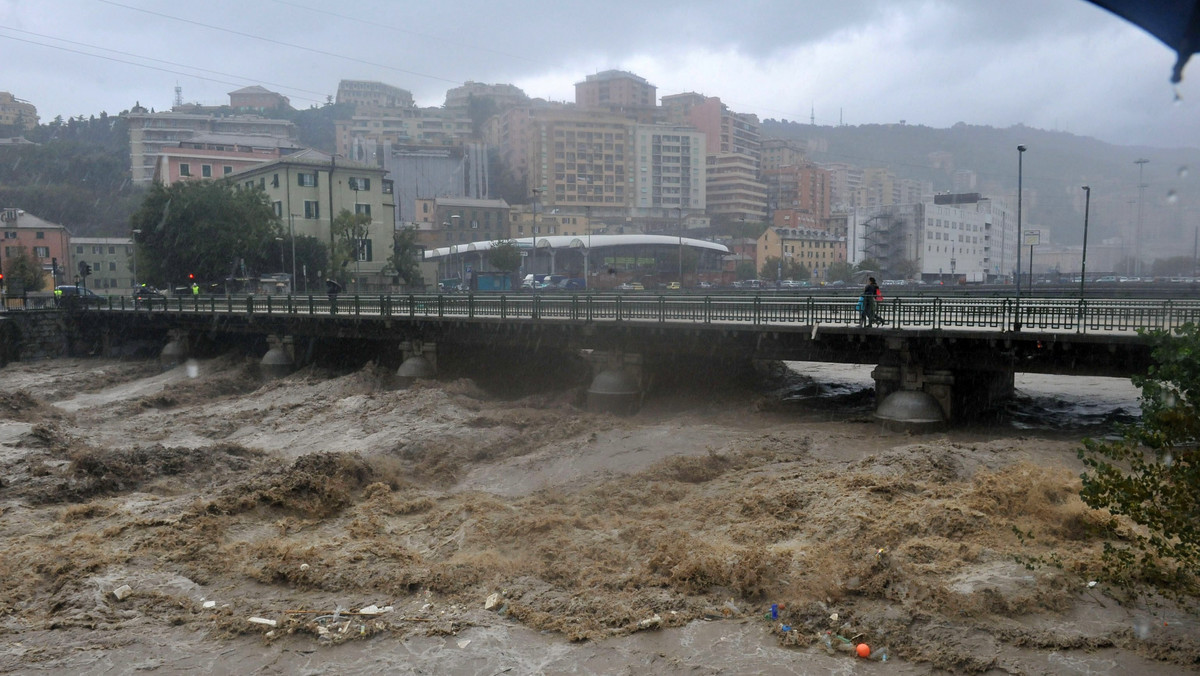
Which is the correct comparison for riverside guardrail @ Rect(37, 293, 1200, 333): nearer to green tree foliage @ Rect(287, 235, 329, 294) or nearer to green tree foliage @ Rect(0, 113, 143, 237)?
green tree foliage @ Rect(287, 235, 329, 294)

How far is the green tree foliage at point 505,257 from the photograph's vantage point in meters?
77.1

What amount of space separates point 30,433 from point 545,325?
15.5m

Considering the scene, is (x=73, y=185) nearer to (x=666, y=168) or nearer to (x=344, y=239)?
(x=344, y=239)

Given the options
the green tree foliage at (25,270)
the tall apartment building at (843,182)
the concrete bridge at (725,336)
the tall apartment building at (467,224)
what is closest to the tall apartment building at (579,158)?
the tall apartment building at (467,224)

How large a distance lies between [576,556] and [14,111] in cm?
22917

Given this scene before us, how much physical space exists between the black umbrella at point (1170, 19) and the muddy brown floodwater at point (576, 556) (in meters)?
7.86

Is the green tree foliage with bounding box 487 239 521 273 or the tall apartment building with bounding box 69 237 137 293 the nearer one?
the green tree foliage with bounding box 487 239 521 273

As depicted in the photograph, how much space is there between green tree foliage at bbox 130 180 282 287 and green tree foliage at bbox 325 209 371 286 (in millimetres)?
5789

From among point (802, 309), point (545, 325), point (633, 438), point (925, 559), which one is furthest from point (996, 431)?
point (545, 325)

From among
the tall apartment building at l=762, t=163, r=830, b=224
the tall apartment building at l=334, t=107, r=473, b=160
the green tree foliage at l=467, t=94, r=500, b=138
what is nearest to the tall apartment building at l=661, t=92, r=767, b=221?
the tall apartment building at l=762, t=163, r=830, b=224

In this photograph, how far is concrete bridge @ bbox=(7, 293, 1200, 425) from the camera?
19.1m

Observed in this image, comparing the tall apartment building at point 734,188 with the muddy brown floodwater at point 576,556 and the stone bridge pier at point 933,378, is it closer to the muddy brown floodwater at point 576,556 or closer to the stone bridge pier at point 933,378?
the stone bridge pier at point 933,378

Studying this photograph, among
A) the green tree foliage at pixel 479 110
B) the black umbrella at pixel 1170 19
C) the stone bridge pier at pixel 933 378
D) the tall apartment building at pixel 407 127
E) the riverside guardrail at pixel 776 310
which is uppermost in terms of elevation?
the green tree foliage at pixel 479 110

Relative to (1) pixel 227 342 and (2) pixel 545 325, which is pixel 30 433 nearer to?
(2) pixel 545 325
